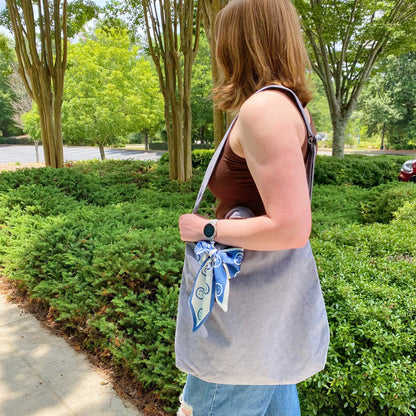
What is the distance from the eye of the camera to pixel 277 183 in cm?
79

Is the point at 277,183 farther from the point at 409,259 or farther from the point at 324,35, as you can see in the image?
the point at 324,35

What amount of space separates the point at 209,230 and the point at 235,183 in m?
0.15

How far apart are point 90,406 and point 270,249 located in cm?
194

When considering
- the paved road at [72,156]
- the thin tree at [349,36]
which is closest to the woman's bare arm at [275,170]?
the thin tree at [349,36]

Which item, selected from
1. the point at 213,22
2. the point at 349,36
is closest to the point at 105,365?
the point at 213,22

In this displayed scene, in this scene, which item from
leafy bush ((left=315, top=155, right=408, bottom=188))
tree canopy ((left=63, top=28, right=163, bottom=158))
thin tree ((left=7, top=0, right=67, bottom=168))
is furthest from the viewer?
tree canopy ((left=63, top=28, right=163, bottom=158))

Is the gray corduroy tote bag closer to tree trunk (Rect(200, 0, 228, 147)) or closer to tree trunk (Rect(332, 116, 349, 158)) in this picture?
tree trunk (Rect(200, 0, 228, 147))

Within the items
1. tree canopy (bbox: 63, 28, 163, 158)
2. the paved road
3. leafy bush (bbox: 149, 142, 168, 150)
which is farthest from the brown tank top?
leafy bush (bbox: 149, 142, 168, 150)

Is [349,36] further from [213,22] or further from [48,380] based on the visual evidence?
[48,380]

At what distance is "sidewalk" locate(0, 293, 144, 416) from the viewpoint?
215 cm

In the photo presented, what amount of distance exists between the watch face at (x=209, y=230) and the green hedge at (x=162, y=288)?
3.59 feet

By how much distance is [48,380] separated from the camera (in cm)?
238

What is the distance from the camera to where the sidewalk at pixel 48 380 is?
215cm

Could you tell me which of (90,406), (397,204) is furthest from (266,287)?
(397,204)
